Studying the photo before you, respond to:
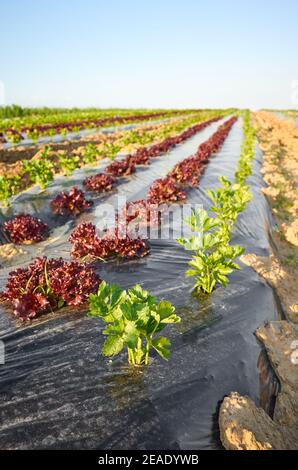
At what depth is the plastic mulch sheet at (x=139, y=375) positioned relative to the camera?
2.20 meters

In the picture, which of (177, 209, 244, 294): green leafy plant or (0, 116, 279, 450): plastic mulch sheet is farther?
(177, 209, 244, 294): green leafy plant

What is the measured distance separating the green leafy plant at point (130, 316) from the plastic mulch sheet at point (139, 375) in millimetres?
282

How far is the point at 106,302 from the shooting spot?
8.95 ft

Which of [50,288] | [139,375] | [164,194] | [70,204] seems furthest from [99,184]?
[139,375]

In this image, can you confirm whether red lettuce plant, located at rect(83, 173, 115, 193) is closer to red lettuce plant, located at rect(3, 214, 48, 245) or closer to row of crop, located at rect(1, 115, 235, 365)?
red lettuce plant, located at rect(3, 214, 48, 245)

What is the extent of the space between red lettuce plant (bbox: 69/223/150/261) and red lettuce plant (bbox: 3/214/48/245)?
1.30 m

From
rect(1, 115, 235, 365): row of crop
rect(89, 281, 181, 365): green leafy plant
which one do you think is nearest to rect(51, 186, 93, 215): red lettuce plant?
rect(1, 115, 235, 365): row of crop

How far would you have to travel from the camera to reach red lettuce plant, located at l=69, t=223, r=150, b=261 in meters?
4.71

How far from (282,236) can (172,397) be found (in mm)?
5564

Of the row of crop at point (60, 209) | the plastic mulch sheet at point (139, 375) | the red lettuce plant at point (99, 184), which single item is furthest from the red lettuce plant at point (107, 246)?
the red lettuce plant at point (99, 184)

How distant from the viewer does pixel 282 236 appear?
23.9ft

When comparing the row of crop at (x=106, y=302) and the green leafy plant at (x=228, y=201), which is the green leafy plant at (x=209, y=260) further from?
Answer: the green leafy plant at (x=228, y=201)
